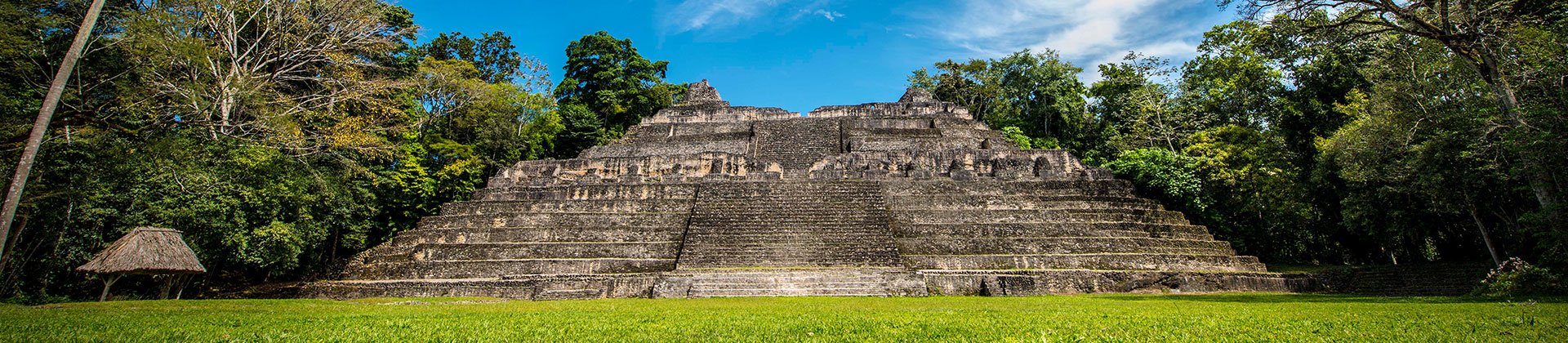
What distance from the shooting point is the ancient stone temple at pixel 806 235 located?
37.0ft

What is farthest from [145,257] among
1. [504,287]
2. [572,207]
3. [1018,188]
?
[1018,188]

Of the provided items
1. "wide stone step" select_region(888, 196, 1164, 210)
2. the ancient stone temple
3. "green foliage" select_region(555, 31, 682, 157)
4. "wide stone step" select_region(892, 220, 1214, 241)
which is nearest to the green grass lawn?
the ancient stone temple

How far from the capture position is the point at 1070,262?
1230 cm

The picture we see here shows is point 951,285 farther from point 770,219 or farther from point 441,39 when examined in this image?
point 441,39

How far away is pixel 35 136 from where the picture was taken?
6.80 meters

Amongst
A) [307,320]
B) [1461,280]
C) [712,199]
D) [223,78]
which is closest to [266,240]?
[223,78]

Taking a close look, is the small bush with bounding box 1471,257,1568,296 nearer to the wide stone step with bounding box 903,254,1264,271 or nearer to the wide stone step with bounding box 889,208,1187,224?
the wide stone step with bounding box 903,254,1264,271

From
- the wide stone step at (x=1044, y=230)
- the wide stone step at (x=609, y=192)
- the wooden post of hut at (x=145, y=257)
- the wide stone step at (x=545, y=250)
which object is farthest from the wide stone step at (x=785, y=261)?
the wooden post of hut at (x=145, y=257)

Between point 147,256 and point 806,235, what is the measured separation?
1104 cm

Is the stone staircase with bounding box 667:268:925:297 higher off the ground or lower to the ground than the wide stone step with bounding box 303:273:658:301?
higher

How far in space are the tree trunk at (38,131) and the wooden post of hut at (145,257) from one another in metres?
5.23

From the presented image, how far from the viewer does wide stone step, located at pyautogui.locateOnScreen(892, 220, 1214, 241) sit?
529 inches

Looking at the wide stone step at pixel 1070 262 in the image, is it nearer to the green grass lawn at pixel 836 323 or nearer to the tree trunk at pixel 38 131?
the green grass lawn at pixel 836 323

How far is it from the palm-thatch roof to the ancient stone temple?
7.61 feet
